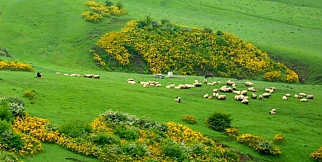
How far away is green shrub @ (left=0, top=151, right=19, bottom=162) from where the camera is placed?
23.4m

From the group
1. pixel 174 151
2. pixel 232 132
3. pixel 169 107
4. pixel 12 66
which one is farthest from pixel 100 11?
pixel 174 151

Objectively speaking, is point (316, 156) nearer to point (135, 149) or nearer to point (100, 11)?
point (135, 149)


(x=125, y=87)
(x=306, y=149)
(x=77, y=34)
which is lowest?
(x=306, y=149)

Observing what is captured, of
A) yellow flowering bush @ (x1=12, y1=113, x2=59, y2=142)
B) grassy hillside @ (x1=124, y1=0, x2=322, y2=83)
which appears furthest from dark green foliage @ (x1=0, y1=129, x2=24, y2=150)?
grassy hillside @ (x1=124, y1=0, x2=322, y2=83)

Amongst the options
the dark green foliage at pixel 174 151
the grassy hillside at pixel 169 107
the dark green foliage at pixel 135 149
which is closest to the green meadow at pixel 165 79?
the grassy hillside at pixel 169 107

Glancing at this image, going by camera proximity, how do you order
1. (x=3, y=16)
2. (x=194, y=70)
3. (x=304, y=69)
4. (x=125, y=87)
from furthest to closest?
(x=3, y=16) < (x=304, y=69) < (x=194, y=70) < (x=125, y=87)

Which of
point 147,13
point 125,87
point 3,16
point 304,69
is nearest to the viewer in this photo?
point 125,87

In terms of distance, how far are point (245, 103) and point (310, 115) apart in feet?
19.0

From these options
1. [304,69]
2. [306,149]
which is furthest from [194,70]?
[306,149]

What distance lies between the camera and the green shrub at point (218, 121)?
35.7m

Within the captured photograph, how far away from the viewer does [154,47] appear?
6788 centimetres

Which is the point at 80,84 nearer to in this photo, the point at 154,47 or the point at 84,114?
the point at 84,114

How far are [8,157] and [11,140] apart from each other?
7.13 feet

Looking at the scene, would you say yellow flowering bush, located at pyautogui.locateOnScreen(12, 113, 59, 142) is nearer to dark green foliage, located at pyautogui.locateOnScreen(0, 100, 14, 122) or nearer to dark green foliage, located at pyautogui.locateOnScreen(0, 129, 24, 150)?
dark green foliage, located at pyautogui.locateOnScreen(0, 100, 14, 122)
